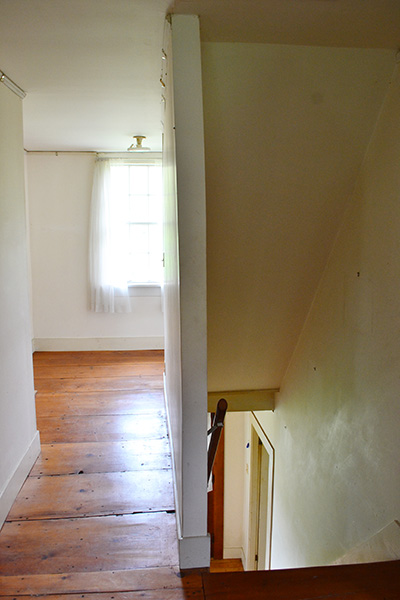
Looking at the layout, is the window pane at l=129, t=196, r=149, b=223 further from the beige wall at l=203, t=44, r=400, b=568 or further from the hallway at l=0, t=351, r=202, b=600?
the beige wall at l=203, t=44, r=400, b=568

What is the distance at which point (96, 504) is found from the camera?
2.54 metres

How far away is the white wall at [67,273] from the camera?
515 centimetres

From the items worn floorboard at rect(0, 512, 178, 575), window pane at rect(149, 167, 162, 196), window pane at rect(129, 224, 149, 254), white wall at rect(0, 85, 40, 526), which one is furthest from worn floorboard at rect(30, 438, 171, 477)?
window pane at rect(149, 167, 162, 196)

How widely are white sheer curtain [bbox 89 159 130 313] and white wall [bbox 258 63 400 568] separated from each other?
106 inches

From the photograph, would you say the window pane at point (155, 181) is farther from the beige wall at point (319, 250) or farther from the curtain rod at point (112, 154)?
the beige wall at point (319, 250)

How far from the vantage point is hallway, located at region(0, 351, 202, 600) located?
6.47ft

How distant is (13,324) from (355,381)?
1897 millimetres

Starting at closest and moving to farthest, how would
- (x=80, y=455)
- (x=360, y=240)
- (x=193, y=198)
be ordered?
(x=193, y=198) < (x=360, y=240) < (x=80, y=455)

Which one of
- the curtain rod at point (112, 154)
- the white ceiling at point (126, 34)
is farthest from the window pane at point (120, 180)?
the white ceiling at point (126, 34)

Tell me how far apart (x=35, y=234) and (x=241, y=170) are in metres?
3.61

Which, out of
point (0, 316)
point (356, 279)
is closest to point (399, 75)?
point (356, 279)

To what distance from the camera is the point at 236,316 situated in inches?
118

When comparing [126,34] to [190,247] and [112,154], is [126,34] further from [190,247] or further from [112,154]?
[112,154]

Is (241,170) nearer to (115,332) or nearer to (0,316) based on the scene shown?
(0,316)
